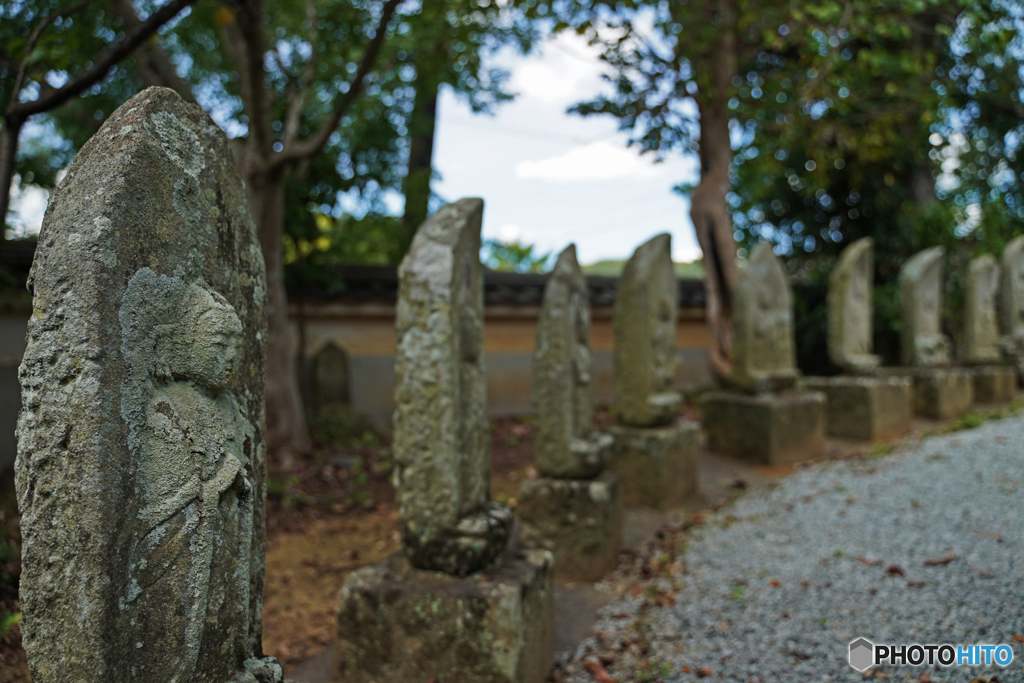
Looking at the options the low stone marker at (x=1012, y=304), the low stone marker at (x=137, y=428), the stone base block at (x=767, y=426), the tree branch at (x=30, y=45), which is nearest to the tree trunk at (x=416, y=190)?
the stone base block at (x=767, y=426)

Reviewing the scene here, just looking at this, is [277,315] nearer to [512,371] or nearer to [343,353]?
[343,353]

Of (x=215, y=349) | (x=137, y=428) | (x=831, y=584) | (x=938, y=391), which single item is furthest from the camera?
(x=938, y=391)

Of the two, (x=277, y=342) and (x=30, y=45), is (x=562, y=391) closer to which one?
(x=30, y=45)

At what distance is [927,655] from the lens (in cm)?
240

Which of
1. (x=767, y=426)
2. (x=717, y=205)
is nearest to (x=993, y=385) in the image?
(x=717, y=205)

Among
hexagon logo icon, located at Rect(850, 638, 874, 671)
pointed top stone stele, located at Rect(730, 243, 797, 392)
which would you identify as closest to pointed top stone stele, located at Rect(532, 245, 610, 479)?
hexagon logo icon, located at Rect(850, 638, 874, 671)

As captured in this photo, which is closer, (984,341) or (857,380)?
(857,380)

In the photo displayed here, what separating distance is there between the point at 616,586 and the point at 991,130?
29.7 feet

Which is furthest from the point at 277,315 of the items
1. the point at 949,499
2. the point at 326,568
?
the point at 949,499

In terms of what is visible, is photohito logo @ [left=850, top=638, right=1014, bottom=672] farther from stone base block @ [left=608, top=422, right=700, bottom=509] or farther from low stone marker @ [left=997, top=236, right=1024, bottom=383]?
low stone marker @ [left=997, top=236, right=1024, bottom=383]

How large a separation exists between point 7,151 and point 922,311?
8092 millimetres

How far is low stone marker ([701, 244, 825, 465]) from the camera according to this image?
18.5 ft

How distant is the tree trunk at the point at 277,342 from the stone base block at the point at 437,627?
3.51 meters

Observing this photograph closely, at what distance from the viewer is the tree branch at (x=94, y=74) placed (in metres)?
2.85
